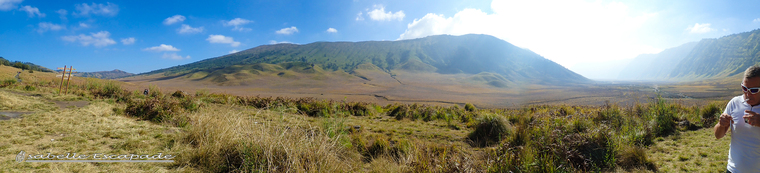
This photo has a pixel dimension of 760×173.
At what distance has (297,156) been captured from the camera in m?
3.16

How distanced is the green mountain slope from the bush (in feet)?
594

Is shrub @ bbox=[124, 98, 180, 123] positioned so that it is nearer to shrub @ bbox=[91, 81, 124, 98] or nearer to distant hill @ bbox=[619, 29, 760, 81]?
shrub @ bbox=[91, 81, 124, 98]

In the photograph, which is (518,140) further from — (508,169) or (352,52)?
(352,52)

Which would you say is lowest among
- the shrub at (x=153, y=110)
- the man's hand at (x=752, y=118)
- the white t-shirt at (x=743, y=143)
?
the shrub at (x=153, y=110)

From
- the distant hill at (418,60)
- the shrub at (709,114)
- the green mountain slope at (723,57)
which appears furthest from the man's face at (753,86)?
the green mountain slope at (723,57)

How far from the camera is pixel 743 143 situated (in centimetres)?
198

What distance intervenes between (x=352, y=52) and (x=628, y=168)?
163 m

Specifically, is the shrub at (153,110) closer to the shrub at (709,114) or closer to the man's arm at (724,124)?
the man's arm at (724,124)

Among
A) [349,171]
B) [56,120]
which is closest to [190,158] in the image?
[349,171]

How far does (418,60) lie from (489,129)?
445ft

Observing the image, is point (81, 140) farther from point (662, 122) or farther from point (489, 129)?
point (662, 122)

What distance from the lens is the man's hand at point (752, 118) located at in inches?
70.7

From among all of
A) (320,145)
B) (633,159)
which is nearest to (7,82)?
(320,145)

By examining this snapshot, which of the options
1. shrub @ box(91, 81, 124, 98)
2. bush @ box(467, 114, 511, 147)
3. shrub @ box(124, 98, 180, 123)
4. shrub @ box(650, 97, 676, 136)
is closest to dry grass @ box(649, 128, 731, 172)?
shrub @ box(650, 97, 676, 136)
